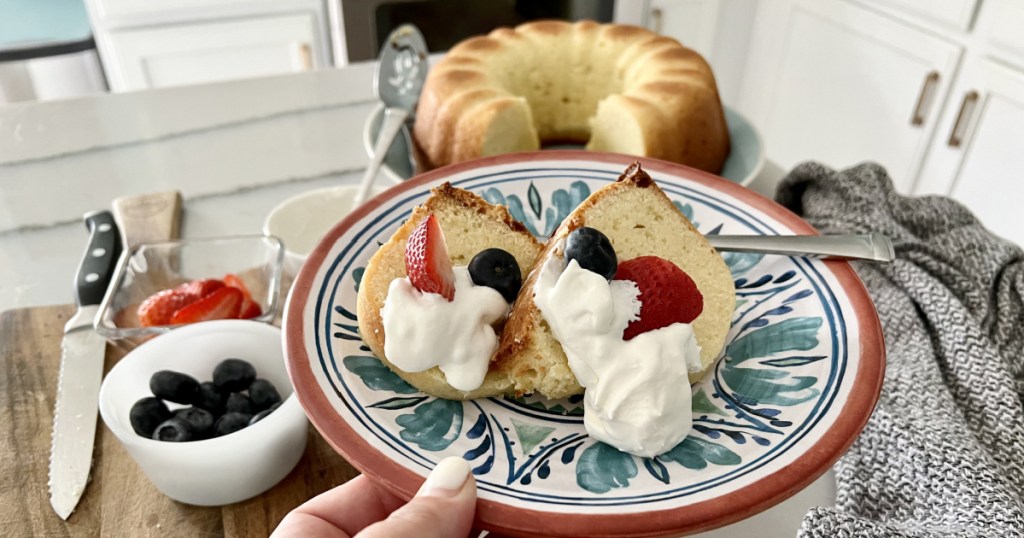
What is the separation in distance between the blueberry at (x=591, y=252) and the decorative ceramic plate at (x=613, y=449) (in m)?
0.14

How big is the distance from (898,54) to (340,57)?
6.13ft

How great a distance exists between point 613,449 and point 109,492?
610 mm

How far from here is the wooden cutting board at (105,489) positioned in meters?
0.83

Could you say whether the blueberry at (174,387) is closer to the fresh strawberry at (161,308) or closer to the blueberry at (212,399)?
the blueberry at (212,399)

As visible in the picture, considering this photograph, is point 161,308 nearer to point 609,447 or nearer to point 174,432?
point 174,432

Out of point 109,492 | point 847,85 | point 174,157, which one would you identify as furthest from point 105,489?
point 847,85

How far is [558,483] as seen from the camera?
0.63 metres

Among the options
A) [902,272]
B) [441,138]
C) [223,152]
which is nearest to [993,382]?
[902,272]

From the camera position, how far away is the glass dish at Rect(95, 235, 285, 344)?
108 cm

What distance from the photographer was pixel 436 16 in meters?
2.73

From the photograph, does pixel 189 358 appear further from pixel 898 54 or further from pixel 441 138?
pixel 898 54

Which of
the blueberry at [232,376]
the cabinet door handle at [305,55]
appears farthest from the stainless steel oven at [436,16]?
the blueberry at [232,376]

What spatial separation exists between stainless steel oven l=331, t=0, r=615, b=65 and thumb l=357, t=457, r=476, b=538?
86.8 inches

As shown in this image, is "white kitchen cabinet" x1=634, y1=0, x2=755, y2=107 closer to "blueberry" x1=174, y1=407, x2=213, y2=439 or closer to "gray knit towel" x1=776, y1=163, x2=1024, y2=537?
"gray knit towel" x1=776, y1=163, x2=1024, y2=537
